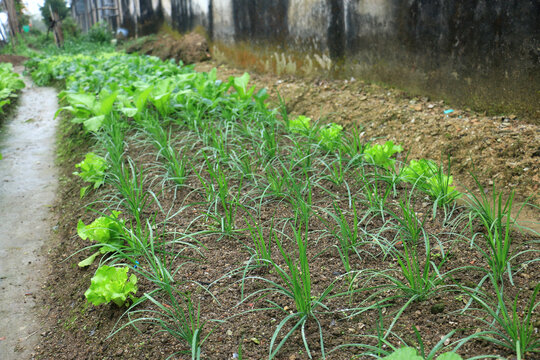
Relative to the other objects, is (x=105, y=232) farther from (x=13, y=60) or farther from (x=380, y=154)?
(x=13, y=60)

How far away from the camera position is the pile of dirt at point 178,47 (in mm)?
7124

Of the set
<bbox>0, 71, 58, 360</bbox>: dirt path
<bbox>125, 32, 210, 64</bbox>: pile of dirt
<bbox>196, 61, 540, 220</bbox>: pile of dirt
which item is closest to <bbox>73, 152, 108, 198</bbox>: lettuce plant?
<bbox>0, 71, 58, 360</bbox>: dirt path

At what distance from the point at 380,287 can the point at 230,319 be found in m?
0.55

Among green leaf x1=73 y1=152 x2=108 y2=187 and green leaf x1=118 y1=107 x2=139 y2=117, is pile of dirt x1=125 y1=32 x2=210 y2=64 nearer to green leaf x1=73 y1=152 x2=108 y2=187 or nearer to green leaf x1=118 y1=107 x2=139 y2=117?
green leaf x1=118 y1=107 x2=139 y2=117

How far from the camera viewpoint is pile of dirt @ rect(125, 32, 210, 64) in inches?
280

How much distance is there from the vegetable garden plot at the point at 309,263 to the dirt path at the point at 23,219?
287 millimetres

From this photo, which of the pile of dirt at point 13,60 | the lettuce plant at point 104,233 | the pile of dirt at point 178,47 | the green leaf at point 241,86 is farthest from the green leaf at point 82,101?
the pile of dirt at point 13,60

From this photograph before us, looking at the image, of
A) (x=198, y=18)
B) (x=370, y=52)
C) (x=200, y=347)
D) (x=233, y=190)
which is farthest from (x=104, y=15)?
(x=200, y=347)

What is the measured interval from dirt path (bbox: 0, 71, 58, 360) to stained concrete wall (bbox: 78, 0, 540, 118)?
2559 millimetres

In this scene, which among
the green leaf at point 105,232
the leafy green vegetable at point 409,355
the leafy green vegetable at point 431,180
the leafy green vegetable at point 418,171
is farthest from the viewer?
the leafy green vegetable at point 418,171

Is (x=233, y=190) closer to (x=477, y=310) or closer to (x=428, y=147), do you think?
(x=428, y=147)

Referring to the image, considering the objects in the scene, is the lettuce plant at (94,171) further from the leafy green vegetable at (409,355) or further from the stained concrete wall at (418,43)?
the stained concrete wall at (418,43)

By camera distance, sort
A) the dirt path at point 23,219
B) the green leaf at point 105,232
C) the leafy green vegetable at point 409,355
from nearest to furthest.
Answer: the leafy green vegetable at point 409,355 < the dirt path at point 23,219 < the green leaf at point 105,232

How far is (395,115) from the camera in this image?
3143 millimetres
